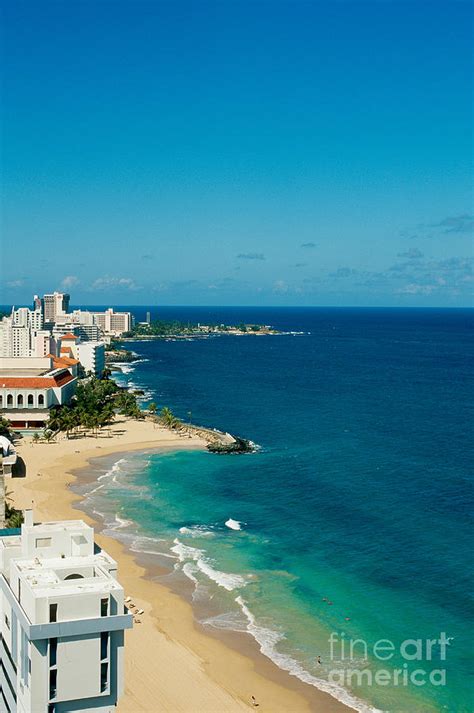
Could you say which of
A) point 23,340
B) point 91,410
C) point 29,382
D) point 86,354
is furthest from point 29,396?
point 23,340

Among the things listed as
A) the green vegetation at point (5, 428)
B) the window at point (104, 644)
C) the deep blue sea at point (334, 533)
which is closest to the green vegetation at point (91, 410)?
the green vegetation at point (5, 428)

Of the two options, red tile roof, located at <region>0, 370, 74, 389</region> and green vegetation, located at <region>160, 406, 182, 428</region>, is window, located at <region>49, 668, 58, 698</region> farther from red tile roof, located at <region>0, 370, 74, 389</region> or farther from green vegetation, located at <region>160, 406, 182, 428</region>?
red tile roof, located at <region>0, 370, 74, 389</region>

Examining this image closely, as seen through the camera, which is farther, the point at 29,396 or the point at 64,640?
the point at 29,396

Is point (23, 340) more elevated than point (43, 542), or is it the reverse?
point (23, 340)

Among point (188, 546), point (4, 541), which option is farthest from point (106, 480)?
point (4, 541)

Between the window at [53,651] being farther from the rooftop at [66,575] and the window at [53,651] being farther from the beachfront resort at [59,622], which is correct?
the rooftop at [66,575]

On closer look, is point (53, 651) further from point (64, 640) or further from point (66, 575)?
point (66, 575)

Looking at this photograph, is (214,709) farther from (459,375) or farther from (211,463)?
(459,375)
